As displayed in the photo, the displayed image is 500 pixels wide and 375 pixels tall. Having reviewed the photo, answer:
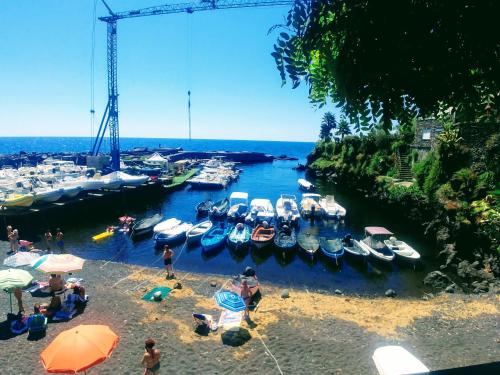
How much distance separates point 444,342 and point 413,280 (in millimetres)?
9340

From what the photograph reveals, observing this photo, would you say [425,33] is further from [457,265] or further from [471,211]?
[471,211]

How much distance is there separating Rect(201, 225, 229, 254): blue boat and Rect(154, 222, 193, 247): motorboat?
2519 mm

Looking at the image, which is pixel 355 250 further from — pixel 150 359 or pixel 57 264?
pixel 57 264

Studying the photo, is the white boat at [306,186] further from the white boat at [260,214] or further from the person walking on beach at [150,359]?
the person walking on beach at [150,359]

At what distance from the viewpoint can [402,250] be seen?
1037 inches

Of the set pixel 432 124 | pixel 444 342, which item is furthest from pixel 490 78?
pixel 432 124

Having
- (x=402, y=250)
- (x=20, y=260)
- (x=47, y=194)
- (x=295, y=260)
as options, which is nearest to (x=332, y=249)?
(x=295, y=260)

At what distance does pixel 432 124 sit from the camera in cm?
4466

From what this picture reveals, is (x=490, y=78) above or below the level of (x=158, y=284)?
above

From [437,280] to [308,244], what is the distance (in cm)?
977

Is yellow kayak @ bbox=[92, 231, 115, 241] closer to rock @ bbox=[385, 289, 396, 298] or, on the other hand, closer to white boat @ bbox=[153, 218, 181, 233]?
white boat @ bbox=[153, 218, 181, 233]

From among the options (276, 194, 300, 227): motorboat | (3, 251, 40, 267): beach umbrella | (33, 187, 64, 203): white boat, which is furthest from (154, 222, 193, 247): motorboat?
(33, 187, 64, 203): white boat

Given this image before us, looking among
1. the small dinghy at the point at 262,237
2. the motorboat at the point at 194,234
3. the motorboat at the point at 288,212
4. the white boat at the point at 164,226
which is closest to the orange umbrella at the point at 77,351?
the small dinghy at the point at 262,237

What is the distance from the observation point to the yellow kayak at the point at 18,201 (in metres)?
34.8
